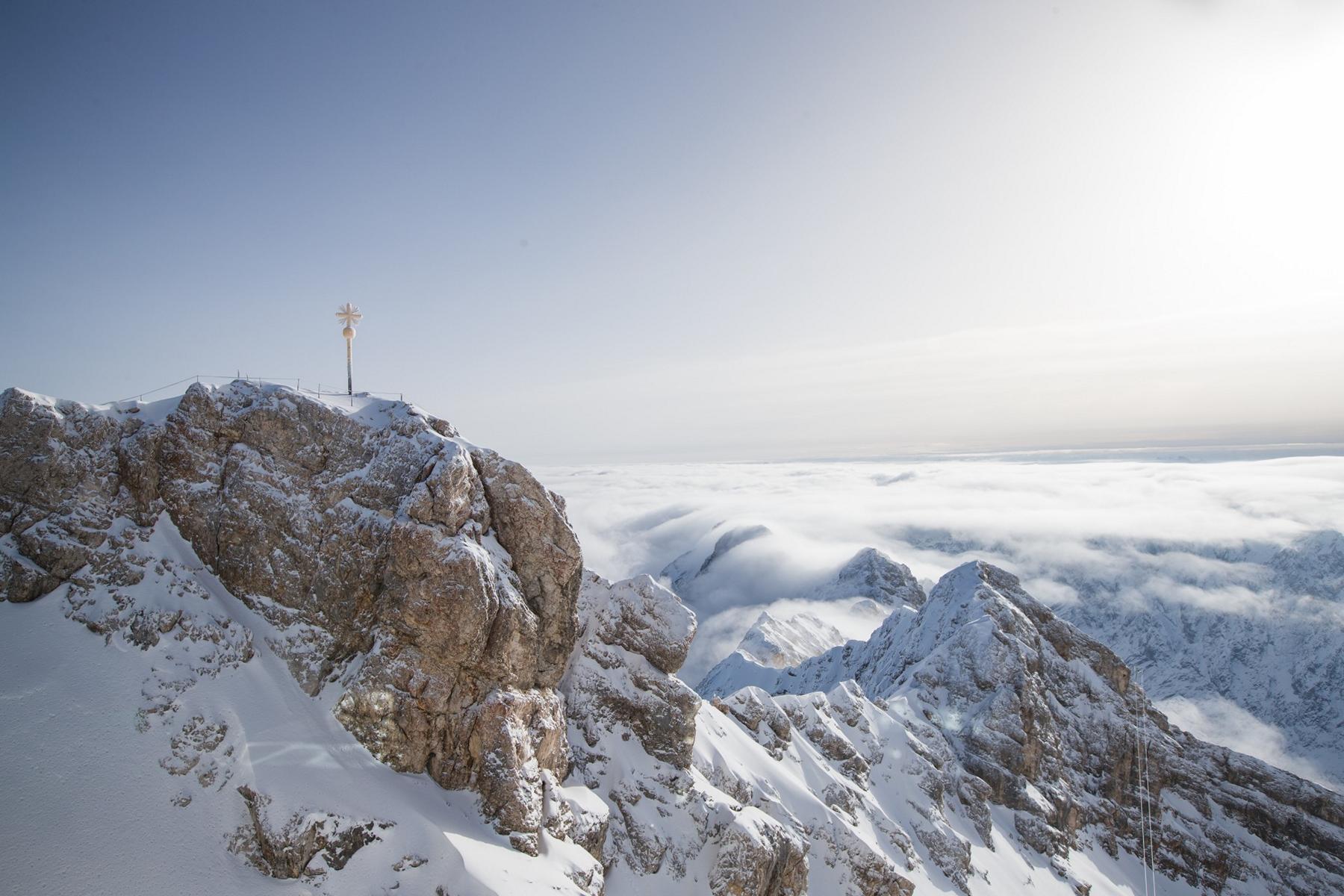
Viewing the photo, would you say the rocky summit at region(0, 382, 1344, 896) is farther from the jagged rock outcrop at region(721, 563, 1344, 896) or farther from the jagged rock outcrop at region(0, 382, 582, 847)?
the jagged rock outcrop at region(721, 563, 1344, 896)

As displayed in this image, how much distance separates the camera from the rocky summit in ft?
82.8

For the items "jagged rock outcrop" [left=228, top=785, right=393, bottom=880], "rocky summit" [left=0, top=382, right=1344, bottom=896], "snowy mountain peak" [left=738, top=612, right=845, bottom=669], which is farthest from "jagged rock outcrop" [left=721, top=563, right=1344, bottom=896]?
"snowy mountain peak" [left=738, top=612, right=845, bottom=669]

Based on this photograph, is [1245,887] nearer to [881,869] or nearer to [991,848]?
[991,848]

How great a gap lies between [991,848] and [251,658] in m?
82.9

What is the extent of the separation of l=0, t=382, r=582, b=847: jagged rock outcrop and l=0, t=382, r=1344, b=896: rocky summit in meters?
0.12

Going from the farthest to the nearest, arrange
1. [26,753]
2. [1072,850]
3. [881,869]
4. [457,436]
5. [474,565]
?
[1072,850] < [881,869] < [457,436] < [474,565] < [26,753]

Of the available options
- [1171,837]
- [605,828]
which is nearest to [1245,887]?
[1171,837]

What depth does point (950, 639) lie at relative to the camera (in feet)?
314

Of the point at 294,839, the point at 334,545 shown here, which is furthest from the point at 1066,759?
the point at 334,545

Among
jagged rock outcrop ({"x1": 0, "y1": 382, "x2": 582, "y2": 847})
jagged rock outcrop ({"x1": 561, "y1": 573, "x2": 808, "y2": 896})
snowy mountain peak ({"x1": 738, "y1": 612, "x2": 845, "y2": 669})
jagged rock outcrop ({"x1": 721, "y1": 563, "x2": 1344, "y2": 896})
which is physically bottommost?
snowy mountain peak ({"x1": 738, "y1": 612, "x2": 845, "y2": 669})

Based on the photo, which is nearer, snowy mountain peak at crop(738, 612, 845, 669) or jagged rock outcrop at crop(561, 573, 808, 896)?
jagged rock outcrop at crop(561, 573, 808, 896)

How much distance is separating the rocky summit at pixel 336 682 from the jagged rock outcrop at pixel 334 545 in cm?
12

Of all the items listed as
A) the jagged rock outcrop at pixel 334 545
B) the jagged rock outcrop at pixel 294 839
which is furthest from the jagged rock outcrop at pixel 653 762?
the jagged rock outcrop at pixel 294 839

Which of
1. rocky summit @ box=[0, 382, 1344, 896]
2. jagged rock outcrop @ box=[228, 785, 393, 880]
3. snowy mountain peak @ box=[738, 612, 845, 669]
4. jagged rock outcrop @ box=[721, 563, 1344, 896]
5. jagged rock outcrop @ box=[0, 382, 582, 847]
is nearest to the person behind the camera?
jagged rock outcrop @ box=[228, 785, 393, 880]
